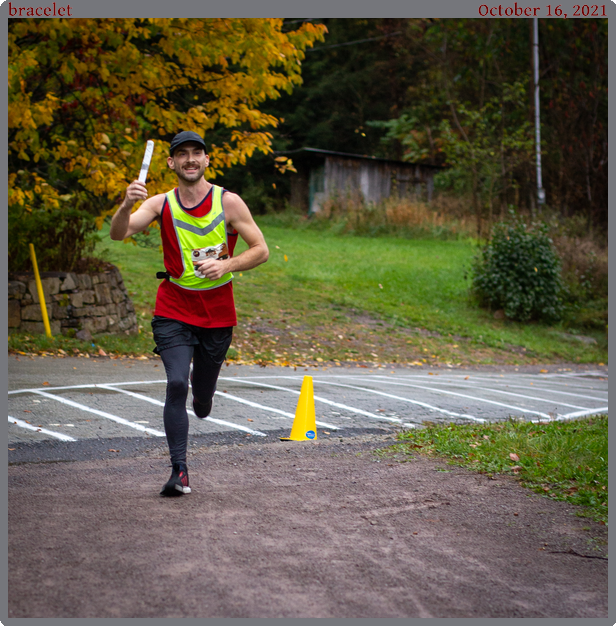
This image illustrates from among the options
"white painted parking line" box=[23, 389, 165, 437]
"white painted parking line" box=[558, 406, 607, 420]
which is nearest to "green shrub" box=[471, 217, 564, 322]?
"white painted parking line" box=[558, 406, 607, 420]

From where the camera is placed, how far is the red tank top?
500 cm

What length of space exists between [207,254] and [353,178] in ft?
112

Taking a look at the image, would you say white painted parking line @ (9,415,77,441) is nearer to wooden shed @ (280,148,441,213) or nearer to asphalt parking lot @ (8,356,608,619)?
asphalt parking lot @ (8,356,608,619)

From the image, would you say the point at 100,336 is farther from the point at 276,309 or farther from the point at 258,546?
the point at 258,546

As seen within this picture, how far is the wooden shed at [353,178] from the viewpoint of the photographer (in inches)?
1480

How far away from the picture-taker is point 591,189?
29.0 meters

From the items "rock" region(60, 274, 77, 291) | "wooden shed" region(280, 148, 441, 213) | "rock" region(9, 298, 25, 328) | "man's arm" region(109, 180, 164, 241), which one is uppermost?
"wooden shed" region(280, 148, 441, 213)

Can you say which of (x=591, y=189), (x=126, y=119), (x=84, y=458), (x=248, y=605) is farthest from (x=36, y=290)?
(x=591, y=189)

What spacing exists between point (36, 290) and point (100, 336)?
1319 mm

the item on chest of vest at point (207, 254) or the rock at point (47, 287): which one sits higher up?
the item on chest of vest at point (207, 254)

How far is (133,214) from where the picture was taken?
5.04 metres

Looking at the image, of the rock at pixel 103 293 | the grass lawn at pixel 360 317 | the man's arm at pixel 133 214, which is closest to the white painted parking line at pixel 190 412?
the man's arm at pixel 133 214

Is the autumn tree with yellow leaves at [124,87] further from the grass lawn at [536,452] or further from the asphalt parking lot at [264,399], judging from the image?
the grass lawn at [536,452]

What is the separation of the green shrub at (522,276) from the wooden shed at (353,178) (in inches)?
672
